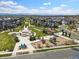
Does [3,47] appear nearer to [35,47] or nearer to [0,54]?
[0,54]

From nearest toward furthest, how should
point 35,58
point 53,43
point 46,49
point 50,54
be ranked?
point 35,58, point 50,54, point 46,49, point 53,43

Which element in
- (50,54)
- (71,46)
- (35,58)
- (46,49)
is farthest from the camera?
(71,46)

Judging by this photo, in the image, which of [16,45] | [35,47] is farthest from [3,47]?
[35,47]

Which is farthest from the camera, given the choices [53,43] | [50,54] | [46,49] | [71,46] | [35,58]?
[53,43]

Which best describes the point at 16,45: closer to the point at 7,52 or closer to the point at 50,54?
the point at 7,52

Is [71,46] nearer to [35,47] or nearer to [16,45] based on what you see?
[35,47]

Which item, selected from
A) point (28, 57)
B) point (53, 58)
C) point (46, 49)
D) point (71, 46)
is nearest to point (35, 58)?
point (28, 57)

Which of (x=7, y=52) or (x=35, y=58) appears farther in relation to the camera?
(x=7, y=52)

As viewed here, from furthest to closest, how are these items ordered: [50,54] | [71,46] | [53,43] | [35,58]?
[53,43], [71,46], [50,54], [35,58]

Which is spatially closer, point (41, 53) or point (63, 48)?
point (41, 53)
